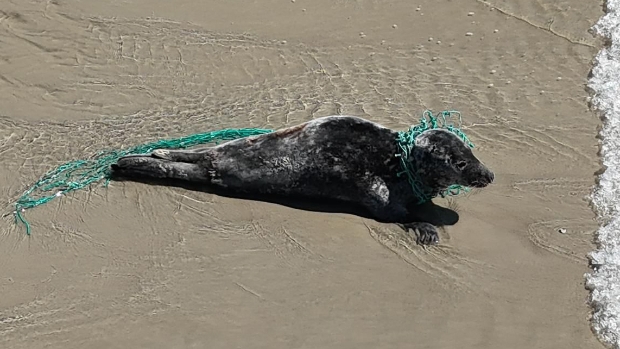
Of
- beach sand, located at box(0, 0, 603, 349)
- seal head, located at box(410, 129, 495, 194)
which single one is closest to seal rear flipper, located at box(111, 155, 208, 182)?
beach sand, located at box(0, 0, 603, 349)

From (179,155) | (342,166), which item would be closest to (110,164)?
(179,155)

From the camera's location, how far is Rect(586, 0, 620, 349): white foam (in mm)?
4508

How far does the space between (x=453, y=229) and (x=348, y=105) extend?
181 centimetres

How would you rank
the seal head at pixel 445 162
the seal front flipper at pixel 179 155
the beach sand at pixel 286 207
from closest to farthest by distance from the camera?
the beach sand at pixel 286 207
the seal head at pixel 445 162
the seal front flipper at pixel 179 155

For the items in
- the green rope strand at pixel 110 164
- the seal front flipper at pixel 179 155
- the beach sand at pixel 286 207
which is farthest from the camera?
the seal front flipper at pixel 179 155

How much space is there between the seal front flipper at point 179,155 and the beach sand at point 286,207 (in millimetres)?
232

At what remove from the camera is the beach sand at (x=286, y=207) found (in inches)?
176

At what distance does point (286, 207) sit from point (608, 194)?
2.24 m

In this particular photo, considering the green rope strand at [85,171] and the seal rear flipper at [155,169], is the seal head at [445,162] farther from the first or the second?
the seal rear flipper at [155,169]

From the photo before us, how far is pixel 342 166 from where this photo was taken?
17.3 ft

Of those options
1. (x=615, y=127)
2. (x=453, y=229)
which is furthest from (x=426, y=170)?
(x=615, y=127)

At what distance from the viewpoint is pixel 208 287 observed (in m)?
4.68

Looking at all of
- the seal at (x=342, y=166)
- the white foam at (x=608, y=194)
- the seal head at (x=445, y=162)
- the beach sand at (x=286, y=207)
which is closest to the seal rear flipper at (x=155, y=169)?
the seal at (x=342, y=166)

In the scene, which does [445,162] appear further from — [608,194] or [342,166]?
[608,194]
